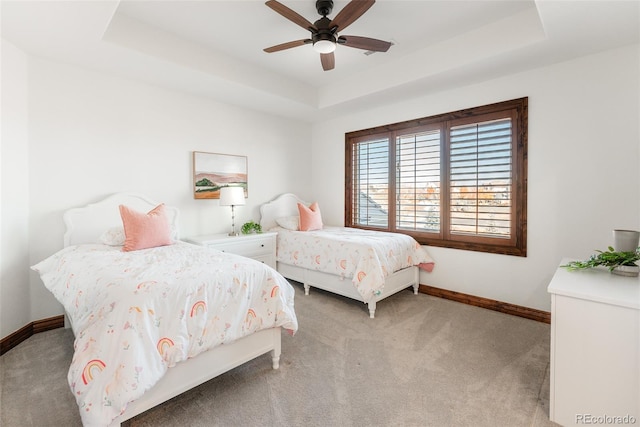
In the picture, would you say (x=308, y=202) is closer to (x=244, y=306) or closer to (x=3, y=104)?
(x=244, y=306)

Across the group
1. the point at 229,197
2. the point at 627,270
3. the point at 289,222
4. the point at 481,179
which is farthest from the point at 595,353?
the point at 229,197

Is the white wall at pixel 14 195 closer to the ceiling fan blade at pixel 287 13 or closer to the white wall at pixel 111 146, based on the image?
the white wall at pixel 111 146

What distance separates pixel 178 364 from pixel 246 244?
204 centimetres

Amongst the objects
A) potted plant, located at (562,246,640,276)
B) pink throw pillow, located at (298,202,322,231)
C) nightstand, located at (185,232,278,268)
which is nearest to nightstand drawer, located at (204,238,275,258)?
nightstand, located at (185,232,278,268)

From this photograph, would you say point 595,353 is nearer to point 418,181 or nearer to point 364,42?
point 364,42

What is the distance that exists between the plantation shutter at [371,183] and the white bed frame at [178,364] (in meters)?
2.59

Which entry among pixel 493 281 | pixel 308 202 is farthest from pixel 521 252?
pixel 308 202

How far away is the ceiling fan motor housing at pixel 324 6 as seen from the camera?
2269mm

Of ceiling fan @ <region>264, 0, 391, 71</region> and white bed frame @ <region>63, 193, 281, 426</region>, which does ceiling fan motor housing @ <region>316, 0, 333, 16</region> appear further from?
white bed frame @ <region>63, 193, 281, 426</region>

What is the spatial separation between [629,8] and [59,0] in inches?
146

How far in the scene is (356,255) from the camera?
3.08 metres

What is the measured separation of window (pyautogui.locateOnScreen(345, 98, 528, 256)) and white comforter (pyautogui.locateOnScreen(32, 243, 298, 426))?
2.28 metres

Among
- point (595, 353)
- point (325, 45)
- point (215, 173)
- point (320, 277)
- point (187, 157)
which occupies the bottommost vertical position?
point (320, 277)

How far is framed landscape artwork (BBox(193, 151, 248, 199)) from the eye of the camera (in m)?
3.69
